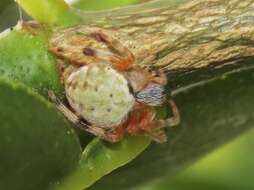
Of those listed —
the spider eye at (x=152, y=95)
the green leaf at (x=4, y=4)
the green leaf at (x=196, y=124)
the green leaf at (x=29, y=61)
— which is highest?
the green leaf at (x=4, y=4)

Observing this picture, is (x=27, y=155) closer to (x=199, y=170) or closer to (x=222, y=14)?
(x=222, y=14)

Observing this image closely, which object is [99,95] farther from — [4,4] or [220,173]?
[220,173]

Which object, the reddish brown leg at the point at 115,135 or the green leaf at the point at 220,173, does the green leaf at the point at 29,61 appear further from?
the green leaf at the point at 220,173

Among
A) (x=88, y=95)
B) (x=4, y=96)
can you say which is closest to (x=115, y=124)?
(x=88, y=95)

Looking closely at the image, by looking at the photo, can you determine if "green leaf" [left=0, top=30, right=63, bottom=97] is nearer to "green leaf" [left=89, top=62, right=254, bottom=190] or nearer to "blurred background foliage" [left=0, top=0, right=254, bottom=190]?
"green leaf" [left=89, top=62, right=254, bottom=190]

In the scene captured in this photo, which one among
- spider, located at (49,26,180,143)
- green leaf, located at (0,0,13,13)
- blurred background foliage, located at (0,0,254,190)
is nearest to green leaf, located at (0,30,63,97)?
spider, located at (49,26,180,143)

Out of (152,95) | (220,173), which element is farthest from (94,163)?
(220,173)

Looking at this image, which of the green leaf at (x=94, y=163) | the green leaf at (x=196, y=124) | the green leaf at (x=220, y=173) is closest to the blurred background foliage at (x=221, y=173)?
the green leaf at (x=220, y=173)

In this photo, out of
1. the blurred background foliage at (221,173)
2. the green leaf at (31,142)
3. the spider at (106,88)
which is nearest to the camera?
the green leaf at (31,142)
